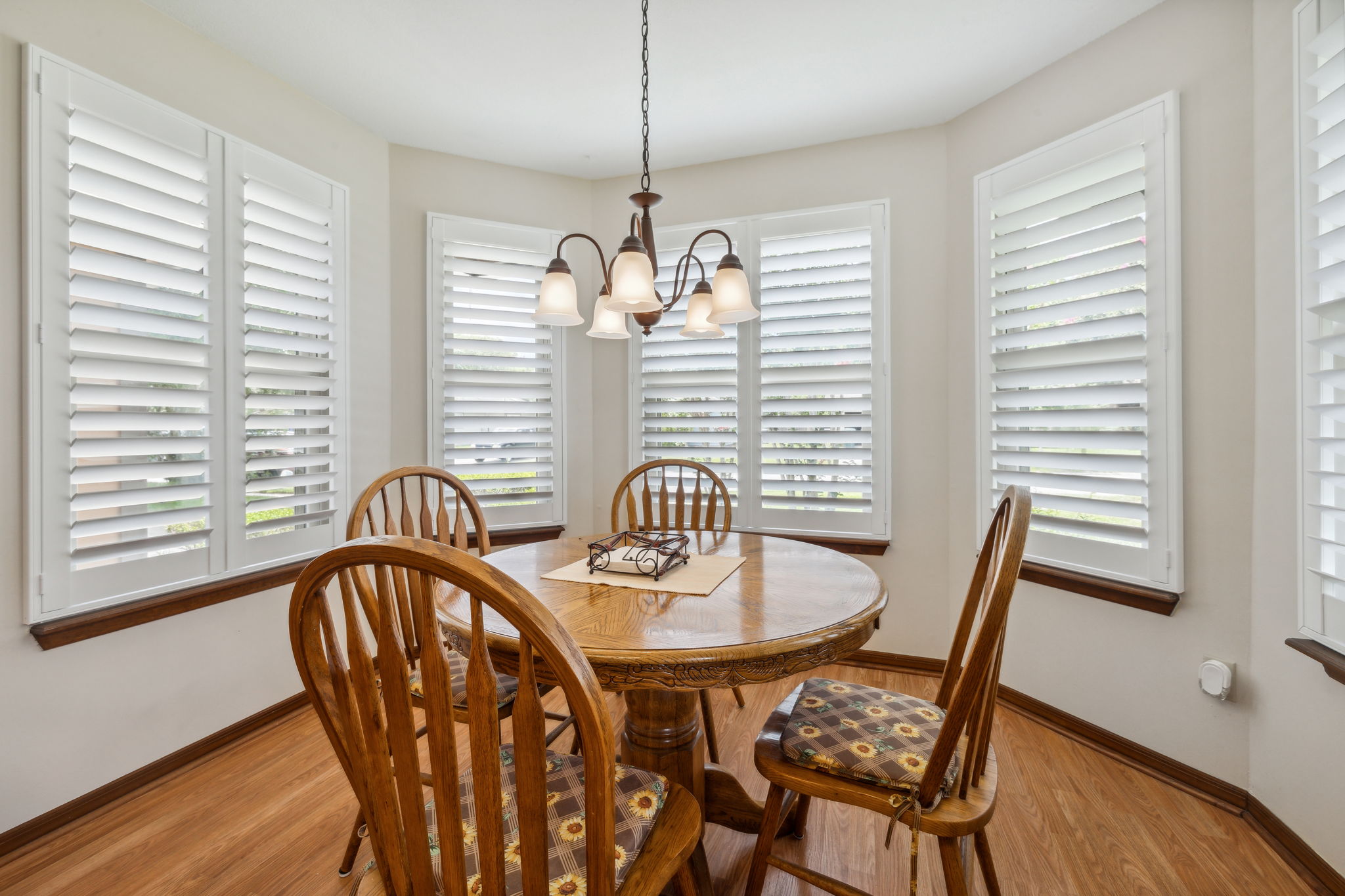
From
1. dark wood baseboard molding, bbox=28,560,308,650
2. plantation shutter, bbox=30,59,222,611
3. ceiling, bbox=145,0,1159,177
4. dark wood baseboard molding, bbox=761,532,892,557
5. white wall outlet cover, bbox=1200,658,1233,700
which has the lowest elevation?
white wall outlet cover, bbox=1200,658,1233,700

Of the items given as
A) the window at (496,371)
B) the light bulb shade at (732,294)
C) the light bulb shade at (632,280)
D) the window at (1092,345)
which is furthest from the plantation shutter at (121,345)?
the window at (1092,345)

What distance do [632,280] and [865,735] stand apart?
1218 mm

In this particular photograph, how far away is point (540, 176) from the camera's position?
3.17 m

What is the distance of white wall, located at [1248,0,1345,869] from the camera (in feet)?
5.00

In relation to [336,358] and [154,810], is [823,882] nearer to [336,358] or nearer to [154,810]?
[154,810]

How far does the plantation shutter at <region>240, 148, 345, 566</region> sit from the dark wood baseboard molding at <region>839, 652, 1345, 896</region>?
2739 millimetres

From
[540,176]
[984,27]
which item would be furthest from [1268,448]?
[540,176]

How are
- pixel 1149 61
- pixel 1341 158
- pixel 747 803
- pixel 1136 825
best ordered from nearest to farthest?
pixel 1341 158, pixel 747 803, pixel 1136 825, pixel 1149 61

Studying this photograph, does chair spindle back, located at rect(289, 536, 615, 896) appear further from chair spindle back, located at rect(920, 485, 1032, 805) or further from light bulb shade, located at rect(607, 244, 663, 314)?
light bulb shade, located at rect(607, 244, 663, 314)

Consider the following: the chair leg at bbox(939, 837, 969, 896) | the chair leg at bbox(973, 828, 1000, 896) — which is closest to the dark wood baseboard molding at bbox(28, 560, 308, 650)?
the chair leg at bbox(939, 837, 969, 896)

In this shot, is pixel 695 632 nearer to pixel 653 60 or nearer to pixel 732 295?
pixel 732 295

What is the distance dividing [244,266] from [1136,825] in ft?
11.2

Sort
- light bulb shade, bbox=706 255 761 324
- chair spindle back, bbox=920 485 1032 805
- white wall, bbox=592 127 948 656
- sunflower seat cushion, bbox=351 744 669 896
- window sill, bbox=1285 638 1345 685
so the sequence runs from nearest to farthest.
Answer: sunflower seat cushion, bbox=351 744 669 896, chair spindle back, bbox=920 485 1032 805, window sill, bbox=1285 638 1345 685, light bulb shade, bbox=706 255 761 324, white wall, bbox=592 127 948 656

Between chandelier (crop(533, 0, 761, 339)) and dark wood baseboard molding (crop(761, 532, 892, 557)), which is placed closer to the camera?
chandelier (crop(533, 0, 761, 339))
